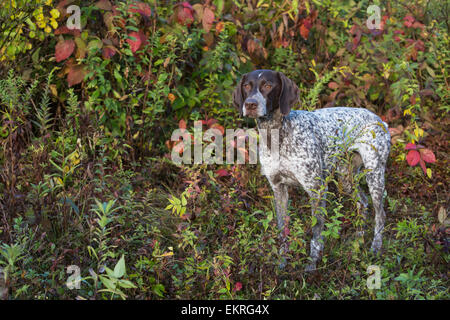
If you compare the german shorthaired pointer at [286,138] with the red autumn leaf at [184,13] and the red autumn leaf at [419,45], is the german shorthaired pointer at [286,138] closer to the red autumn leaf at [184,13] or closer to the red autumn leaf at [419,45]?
the red autumn leaf at [184,13]

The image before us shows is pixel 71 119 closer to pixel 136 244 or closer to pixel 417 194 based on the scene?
pixel 136 244

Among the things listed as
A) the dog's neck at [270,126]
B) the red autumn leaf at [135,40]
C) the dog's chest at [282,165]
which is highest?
the red autumn leaf at [135,40]

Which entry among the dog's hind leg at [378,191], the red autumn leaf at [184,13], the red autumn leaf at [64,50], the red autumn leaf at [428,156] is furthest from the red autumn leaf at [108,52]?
the red autumn leaf at [428,156]

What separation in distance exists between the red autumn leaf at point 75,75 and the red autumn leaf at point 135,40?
471 mm

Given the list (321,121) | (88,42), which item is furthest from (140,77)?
(321,121)

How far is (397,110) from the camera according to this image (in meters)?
4.96

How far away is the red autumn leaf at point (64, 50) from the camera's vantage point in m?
4.17

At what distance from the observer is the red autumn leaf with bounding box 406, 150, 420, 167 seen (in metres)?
4.30

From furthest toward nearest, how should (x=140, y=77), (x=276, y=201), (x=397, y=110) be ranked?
(x=397, y=110) < (x=140, y=77) < (x=276, y=201)

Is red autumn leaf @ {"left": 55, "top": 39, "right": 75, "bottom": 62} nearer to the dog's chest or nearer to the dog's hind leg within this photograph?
the dog's chest

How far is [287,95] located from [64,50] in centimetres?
197

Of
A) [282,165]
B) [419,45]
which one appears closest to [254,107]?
[282,165]

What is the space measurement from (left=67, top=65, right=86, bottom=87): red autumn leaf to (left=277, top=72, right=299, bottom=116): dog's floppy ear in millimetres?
1751

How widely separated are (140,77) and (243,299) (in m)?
2.58
